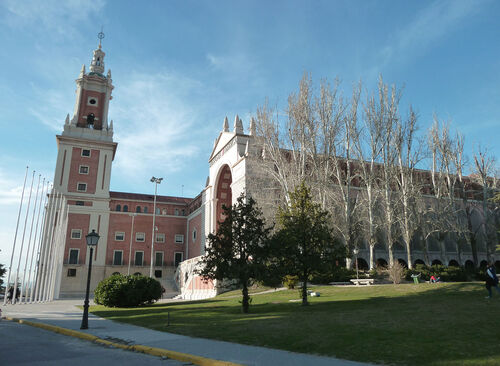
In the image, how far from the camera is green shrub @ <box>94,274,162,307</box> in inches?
878

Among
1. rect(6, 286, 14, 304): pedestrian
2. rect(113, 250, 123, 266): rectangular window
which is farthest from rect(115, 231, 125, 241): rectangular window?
rect(6, 286, 14, 304): pedestrian

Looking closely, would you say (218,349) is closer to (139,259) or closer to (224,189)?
(224,189)

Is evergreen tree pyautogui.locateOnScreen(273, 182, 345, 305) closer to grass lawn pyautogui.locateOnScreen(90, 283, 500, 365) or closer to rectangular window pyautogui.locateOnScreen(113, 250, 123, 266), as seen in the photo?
grass lawn pyautogui.locateOnScreen(90, 283, 500, 365)

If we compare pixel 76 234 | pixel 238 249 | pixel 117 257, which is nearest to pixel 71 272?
pixel 76 234

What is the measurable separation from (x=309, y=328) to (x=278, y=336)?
122 cm

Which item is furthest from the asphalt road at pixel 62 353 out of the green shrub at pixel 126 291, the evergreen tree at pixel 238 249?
the green shrub at pixel 126 291

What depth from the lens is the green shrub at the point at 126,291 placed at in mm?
22297

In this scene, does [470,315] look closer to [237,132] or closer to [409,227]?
[409,227]

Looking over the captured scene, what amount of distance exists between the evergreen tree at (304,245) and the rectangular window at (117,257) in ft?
134

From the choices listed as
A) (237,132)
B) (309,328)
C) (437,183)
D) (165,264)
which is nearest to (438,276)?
(437,183)

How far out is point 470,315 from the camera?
10.8 metres

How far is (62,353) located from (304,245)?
1067 centimetres

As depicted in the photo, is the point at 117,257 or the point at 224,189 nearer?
the point at 224,189

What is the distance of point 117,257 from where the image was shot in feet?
171
